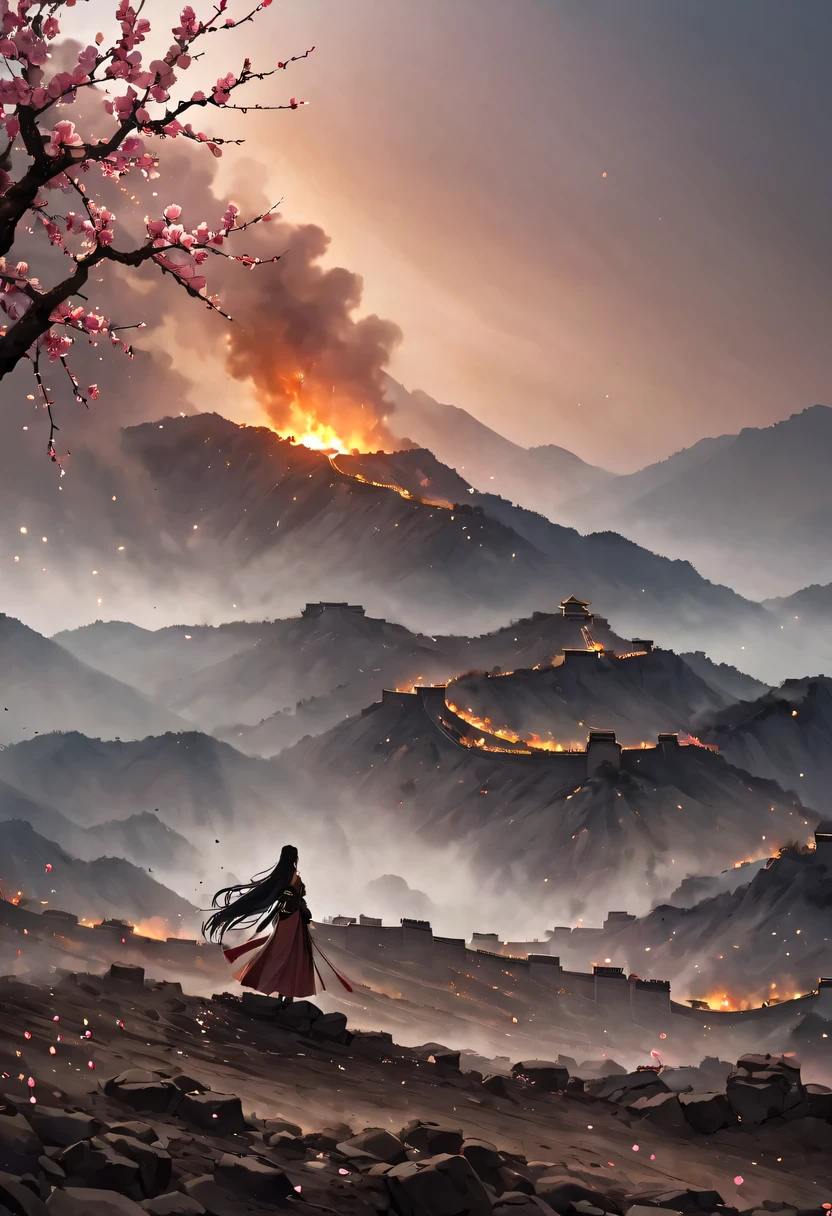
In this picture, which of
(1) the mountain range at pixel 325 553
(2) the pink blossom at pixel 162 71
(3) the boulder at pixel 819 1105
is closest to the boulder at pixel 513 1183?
(3) the boulder at pixel 819 1105

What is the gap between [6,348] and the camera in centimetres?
746

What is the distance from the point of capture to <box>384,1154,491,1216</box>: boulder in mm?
7285

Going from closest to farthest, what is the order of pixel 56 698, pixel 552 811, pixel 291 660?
pixel 552 811 < pixel 56 698 < pixel 291 660

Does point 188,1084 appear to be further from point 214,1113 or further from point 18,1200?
point 18,1200

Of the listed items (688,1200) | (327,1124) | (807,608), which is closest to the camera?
(688,1200)

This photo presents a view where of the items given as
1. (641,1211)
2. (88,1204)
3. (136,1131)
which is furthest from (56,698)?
(88,1204)

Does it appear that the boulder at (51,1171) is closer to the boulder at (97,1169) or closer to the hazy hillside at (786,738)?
the boulder at (97,1169)

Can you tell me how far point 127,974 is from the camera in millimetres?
13039

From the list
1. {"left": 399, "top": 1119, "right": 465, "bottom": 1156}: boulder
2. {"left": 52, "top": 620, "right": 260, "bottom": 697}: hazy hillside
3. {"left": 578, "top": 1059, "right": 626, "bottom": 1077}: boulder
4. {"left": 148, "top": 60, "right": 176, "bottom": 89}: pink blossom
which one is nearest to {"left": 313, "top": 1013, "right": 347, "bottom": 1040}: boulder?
{"left": 399, "top": 1119, "right": 465, "bottom": 1156}: boulder

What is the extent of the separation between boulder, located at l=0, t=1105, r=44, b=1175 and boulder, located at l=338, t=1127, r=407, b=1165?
2613 mm

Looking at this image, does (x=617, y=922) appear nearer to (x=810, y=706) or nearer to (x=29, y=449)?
(x=810, y=706)

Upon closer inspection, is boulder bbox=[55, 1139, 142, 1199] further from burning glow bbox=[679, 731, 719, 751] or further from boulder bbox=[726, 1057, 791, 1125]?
burning glow bbox=[679, 731, 719, 751]

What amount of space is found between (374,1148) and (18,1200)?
3587mm

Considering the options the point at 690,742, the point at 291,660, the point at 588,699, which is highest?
the point at 291,660
